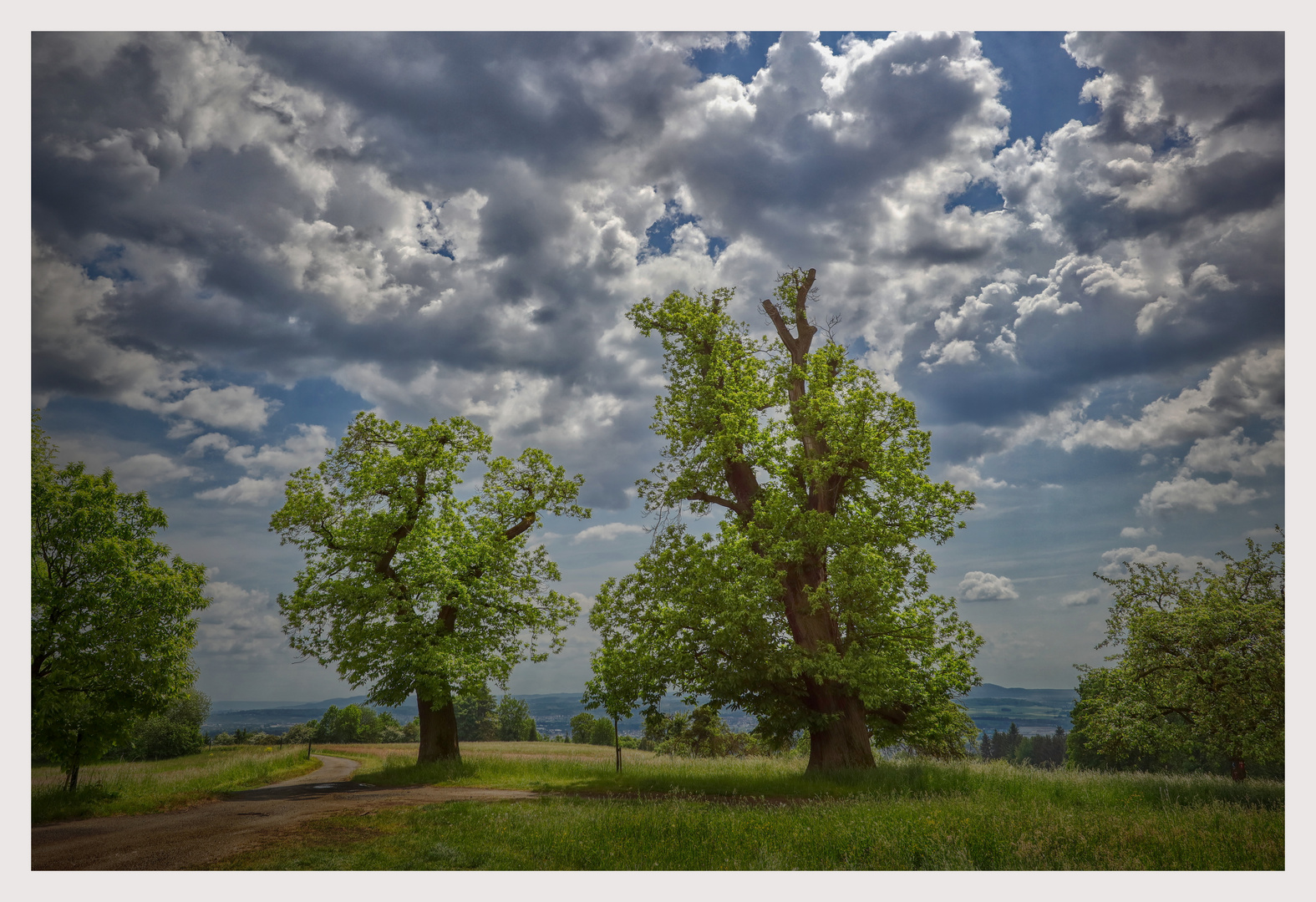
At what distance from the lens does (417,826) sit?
30.0 ft

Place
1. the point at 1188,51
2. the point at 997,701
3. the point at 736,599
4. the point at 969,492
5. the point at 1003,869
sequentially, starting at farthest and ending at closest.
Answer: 1. the point at 997,701
2. the point at 969,492
3. the point at 736,599
4. the point at 1188,51
5. the point at 1003,869

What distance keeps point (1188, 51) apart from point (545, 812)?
53.5 feet

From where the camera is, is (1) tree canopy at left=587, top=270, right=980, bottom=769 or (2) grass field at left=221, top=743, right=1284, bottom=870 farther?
(1) tree canopy at left=587, top=270, right=980, bottom=769

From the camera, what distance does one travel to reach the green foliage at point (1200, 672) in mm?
11055

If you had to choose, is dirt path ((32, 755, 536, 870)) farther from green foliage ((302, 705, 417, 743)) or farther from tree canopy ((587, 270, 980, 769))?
green foliage ((302, 705, 417, 743))

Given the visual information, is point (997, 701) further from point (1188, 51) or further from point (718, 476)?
point (1188, 51)

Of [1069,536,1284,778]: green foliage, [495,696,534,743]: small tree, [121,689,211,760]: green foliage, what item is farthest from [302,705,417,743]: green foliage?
[1069,536,1284,778]: green foliage

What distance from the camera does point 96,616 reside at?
1061 centimetres

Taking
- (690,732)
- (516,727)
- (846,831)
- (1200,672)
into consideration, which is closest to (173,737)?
(690,732)

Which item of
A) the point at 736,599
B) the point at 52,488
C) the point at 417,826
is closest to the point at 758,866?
the point at 417,826

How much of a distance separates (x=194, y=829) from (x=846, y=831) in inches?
357

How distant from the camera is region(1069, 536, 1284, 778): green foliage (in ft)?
36.3

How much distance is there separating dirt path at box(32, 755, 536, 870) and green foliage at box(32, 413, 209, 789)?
1.51 m

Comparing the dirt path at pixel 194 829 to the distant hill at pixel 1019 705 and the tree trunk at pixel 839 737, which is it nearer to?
the tree trunk at pixel 839 737
